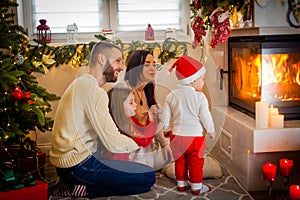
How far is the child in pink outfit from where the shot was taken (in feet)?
8.13

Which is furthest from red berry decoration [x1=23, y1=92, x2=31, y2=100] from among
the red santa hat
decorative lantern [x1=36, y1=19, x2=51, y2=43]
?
decorative lantern [x1=36, y1=19, x2=51, y2=43]

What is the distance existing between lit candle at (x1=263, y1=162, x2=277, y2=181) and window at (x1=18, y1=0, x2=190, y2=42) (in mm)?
1804

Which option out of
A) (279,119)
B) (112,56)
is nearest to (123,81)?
(112,56)

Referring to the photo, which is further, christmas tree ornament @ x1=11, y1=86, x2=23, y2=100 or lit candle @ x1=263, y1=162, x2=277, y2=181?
christmas tree ornament @ x1=11, y1=86, x2=23, y2=100

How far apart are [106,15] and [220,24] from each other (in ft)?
4.34

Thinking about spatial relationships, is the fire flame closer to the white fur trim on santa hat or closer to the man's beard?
the white fur trim on santa hat

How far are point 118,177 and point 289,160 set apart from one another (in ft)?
3.20

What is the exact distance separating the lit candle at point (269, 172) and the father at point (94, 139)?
0.66 metres

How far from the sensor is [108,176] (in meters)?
2.50

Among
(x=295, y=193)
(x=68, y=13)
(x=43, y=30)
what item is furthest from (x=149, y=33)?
(x=295, y=193)

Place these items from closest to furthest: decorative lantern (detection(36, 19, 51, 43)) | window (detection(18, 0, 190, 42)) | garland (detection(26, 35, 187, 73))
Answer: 1. garland (detection(26, 35, 187, 73))
2. decorative lantern (detection(36, 19, 51, 43))
3. window (detection(18, 0, 190, 42))

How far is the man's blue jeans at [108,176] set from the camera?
2508mm

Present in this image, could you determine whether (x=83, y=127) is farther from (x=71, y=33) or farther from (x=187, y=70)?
(x=71, y=33)

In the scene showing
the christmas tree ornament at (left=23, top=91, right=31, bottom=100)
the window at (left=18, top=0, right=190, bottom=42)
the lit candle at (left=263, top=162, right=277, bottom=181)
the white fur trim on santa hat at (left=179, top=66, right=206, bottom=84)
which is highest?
the window at (left=18, top=0, right=190, bottom=42)
